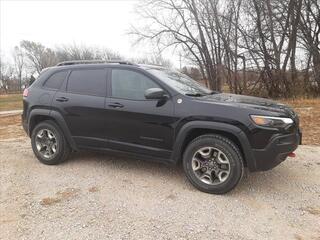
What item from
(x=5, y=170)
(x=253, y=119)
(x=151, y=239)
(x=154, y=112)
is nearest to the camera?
(x=151, y=239)

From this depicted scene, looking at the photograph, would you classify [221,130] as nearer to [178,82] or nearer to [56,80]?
[178,82]

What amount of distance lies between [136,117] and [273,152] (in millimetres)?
1832

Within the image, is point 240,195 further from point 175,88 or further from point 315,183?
point 175,88

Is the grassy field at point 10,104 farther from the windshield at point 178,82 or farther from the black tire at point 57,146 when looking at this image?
the windshield at point 178,82

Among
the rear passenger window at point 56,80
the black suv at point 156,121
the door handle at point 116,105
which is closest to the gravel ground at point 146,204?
the black suv at point 156,121

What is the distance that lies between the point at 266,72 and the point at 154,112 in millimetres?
14671

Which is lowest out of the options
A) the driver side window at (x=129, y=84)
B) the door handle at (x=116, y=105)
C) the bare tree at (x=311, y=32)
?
the door handle at (x=116, y=105)

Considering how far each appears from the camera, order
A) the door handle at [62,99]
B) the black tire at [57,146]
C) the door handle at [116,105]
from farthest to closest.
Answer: the black tire at [57,146] → the door handle at [62,99] → the door handle at [116,105]

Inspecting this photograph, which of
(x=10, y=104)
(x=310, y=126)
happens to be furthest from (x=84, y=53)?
(x=310, y=126)

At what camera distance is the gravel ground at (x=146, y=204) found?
312cm

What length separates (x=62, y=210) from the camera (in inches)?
141

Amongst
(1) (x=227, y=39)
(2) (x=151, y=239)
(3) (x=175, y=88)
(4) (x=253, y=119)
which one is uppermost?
(1) (x=227, y=39)

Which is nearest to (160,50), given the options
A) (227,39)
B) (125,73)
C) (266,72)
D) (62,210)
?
(227,39)

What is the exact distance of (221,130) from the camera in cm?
384
